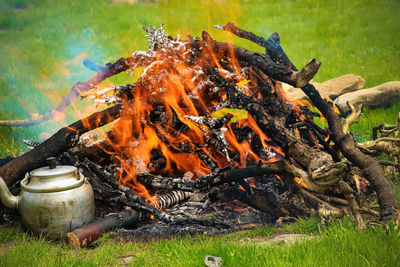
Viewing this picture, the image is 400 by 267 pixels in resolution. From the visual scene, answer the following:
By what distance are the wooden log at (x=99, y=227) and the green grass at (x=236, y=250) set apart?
0.27ft

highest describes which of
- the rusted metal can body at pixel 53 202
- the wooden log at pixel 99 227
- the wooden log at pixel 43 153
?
the wooden log at pixel 43 153

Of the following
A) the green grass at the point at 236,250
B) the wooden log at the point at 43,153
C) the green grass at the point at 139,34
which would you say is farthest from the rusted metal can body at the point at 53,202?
the green grass at the point at 139,34

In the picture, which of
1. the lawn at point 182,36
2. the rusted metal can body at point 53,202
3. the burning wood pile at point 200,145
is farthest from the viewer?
the burning wood pile at point 200,145

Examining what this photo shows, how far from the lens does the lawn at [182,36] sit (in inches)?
134

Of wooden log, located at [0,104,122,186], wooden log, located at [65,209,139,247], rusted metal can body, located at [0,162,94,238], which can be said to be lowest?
wooden log, located at [65,209,139,247]

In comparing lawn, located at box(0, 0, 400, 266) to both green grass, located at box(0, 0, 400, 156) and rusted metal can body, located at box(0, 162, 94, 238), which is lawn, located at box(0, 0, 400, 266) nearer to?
green grass, located at box(0, 0, 400, 156)

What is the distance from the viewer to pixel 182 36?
17.9 feet

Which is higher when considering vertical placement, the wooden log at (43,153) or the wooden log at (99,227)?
the wooden log at (43,153)

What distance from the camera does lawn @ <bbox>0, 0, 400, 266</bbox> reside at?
3.40 meters

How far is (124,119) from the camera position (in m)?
4.84

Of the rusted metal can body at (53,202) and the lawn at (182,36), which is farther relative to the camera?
the rusted metal can body at (53,202)

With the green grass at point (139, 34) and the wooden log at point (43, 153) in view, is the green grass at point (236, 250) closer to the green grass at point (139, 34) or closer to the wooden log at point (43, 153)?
the wooden log at point (43, 153)

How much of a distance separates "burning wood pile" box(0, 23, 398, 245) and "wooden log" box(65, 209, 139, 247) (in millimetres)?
134

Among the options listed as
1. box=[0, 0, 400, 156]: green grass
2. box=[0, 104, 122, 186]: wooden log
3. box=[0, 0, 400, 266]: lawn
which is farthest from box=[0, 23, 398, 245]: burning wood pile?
box=[0, 0, 400, 156]: green grass
